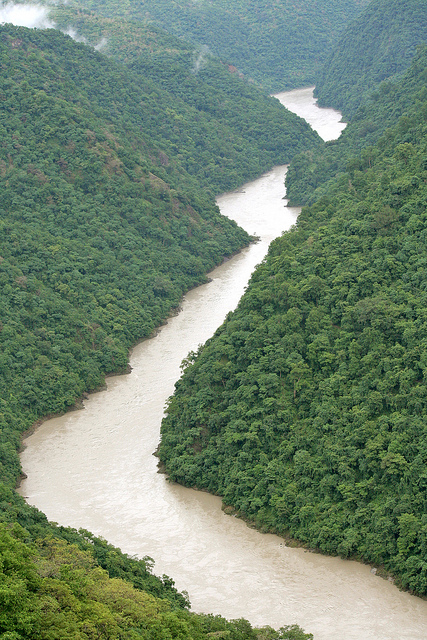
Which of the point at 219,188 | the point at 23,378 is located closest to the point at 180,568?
the point at 23,378

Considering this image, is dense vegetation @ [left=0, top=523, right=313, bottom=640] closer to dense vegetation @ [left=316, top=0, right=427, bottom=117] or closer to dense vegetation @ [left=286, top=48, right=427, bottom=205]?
dense vegetation @ [left=286, top=48, right=427, bottom=205]

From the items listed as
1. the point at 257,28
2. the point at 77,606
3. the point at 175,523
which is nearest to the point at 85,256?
the point at 175,523

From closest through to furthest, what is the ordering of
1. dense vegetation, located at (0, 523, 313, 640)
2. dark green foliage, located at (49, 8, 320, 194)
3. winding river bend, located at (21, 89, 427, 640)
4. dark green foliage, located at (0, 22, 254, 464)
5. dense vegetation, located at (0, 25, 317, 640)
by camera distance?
dense vegetation, located at (0, 523, 313, 640) < dense vegetation, located at (0, 25, 317, 640) < winding river bend, located at (21, 89, 427, 640) < dark green foliage, located at (0, 22, 254, 464) < dark green foliage, located at (49, 8, 320, 194)

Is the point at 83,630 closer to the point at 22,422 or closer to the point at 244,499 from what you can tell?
the point at 244,499

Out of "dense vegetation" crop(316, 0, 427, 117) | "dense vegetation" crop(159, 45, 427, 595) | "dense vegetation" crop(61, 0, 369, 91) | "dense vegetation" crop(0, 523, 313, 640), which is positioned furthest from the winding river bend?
"dense vegetation" crop(61, 0, 369, 91)

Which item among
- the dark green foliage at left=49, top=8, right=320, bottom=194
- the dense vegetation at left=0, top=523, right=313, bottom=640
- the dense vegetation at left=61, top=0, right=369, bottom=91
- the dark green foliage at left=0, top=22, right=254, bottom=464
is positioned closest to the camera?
the dense vegetation at left=0, top=523, right=313, bottom=640

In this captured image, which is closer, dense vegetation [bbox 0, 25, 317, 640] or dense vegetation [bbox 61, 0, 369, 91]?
dense vegetation [bbox 0, 25, 317, 640]

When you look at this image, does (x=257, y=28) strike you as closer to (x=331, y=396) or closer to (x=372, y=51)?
(x=372, y=51)
